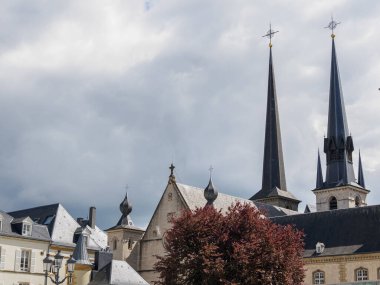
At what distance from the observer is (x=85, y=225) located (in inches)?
2798

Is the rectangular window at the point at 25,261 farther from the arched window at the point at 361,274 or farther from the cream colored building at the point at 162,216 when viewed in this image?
the arched window at the point at 361,274

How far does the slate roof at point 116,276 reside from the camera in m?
55.1

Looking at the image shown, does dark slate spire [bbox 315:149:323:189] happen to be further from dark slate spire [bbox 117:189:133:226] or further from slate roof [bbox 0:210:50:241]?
slate roof [bbox 0:210:50:241]

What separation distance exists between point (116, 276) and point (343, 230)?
803 inches

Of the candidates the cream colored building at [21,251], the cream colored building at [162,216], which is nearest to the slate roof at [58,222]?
the cream colored building at [21,251]

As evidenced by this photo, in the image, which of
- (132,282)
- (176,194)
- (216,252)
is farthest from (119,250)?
(216,252)

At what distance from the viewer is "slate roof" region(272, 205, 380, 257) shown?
5979 centimetres

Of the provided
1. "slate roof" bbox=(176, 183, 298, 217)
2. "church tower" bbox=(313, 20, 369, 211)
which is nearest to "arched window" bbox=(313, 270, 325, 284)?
"slate roof" bbox=(176, 183, 298, 217)

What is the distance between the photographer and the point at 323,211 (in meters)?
66.6

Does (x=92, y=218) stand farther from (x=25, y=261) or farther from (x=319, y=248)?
(x=319, y=248)

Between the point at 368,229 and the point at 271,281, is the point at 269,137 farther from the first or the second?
the point at 271,281

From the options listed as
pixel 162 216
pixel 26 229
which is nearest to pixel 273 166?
pixel 162 216

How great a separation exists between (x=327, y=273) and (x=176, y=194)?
54.1ft

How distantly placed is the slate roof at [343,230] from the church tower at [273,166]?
22135 millimetres
